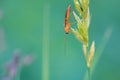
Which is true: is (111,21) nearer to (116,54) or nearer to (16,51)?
(116,54)

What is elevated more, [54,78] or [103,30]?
[103,30]

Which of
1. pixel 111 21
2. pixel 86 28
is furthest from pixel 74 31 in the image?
pixel 111 21

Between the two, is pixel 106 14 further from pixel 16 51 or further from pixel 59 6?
pixel 16 51

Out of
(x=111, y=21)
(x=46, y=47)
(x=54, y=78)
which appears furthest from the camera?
(x=111, y=21)

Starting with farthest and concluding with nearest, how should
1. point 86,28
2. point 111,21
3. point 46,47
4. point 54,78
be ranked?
1. point 111,21
2. point 54,78
3. point 46,47
4. point 86,28

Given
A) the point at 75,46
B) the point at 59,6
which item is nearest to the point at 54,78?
the point at 75,46

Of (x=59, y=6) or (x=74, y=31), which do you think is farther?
(x=59, y=6)
